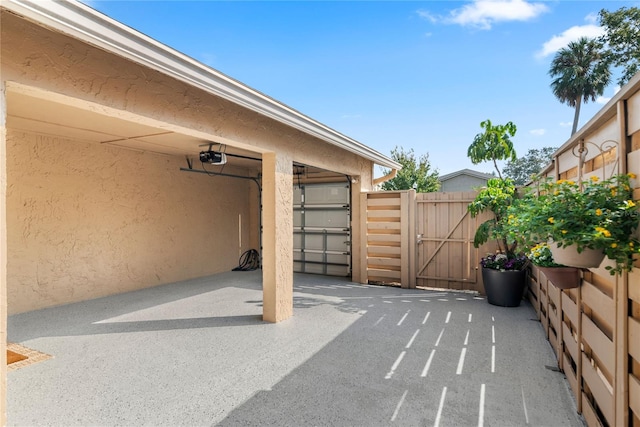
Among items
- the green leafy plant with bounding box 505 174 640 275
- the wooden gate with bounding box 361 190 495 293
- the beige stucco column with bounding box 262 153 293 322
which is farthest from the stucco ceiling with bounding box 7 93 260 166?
the green leafy plant with bounding box 505 174 640 275

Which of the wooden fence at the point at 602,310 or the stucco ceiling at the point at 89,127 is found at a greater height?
the stucco ceiling at the point at 89,127

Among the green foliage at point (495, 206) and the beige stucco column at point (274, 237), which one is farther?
the green foliage at point (495, 206)

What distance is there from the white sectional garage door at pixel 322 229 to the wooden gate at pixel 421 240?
88cm

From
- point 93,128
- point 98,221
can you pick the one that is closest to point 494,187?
point 93,128

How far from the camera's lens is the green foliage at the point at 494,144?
5.52m

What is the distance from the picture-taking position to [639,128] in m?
1.46

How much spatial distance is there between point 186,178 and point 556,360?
690 centimetres

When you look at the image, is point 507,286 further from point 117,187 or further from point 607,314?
point 117,187

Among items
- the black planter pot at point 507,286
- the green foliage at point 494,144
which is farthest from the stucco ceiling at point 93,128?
the black planter pot at point 507,286

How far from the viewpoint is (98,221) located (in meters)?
5.80

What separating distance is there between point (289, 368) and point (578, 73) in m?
22.2

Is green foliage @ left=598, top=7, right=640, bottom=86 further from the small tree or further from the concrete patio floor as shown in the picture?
the concrete patio floor

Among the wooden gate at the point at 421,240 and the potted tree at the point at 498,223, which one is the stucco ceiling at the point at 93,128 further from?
the potted tree at the point at 498,223

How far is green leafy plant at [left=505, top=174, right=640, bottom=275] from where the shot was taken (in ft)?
4.63
